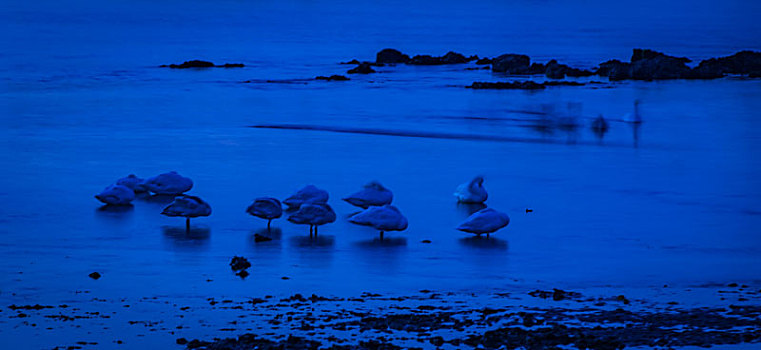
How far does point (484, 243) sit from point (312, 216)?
1869 mm

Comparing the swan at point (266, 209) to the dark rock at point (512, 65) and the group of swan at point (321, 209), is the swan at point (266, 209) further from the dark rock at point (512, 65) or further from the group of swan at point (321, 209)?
the dark rock at point (512, 65)

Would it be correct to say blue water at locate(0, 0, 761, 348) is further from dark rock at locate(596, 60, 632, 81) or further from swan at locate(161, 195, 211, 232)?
dark rock at locate(596, 60, 632, 81)

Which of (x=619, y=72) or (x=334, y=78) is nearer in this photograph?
(x=619, y=72)

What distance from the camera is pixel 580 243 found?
15.0 meters

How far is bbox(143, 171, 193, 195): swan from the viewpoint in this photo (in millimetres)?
17594

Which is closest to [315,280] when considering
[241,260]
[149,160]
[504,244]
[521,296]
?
[241,260]

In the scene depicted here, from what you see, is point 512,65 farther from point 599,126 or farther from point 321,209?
point 321,209

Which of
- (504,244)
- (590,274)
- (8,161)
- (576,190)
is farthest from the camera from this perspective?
(8,161)

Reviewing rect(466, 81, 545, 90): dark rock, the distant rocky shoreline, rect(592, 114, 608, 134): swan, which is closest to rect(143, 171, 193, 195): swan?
rect(592, 114, 608, 134): swan

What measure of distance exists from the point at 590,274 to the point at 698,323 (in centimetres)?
263

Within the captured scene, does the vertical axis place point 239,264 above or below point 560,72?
below

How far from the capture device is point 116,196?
17.0m

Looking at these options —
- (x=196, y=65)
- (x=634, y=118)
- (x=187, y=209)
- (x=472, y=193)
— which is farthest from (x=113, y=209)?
(x=196, y=65)

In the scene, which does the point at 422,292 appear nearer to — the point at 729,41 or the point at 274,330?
the point at 274,330
